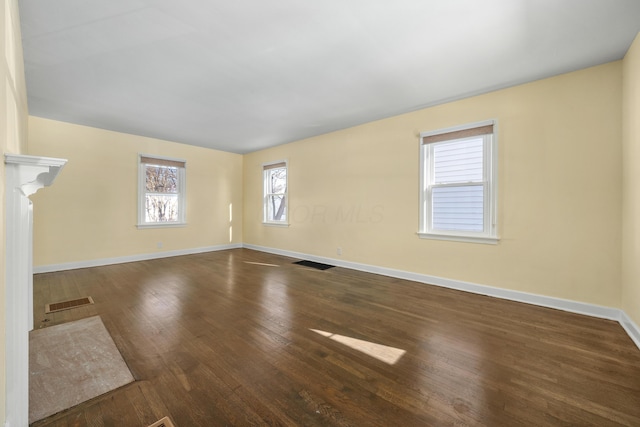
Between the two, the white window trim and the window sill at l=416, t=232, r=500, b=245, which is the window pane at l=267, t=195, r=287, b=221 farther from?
the window sill at l=416, t=232, r=500, b=245

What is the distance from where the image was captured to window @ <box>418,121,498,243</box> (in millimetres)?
3328

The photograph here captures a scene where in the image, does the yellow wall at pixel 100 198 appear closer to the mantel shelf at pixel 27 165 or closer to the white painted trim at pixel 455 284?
the white painted trim at pixel 455 284

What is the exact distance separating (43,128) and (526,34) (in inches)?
259

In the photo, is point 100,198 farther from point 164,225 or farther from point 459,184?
point 459,184

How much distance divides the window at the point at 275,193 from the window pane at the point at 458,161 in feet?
11.2

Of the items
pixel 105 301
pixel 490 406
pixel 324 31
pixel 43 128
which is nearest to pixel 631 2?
pixel 324 31

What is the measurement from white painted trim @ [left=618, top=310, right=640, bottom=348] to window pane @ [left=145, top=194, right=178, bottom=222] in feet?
23.2

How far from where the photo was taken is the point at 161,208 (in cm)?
573

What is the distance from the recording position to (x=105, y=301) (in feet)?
10.1

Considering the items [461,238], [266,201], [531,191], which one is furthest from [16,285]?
[266,201]

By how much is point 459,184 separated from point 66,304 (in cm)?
502

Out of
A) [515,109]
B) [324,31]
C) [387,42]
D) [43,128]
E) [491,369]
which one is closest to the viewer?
[491,369]

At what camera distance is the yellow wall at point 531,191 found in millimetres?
2672

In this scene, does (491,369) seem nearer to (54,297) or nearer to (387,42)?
(387,42)
